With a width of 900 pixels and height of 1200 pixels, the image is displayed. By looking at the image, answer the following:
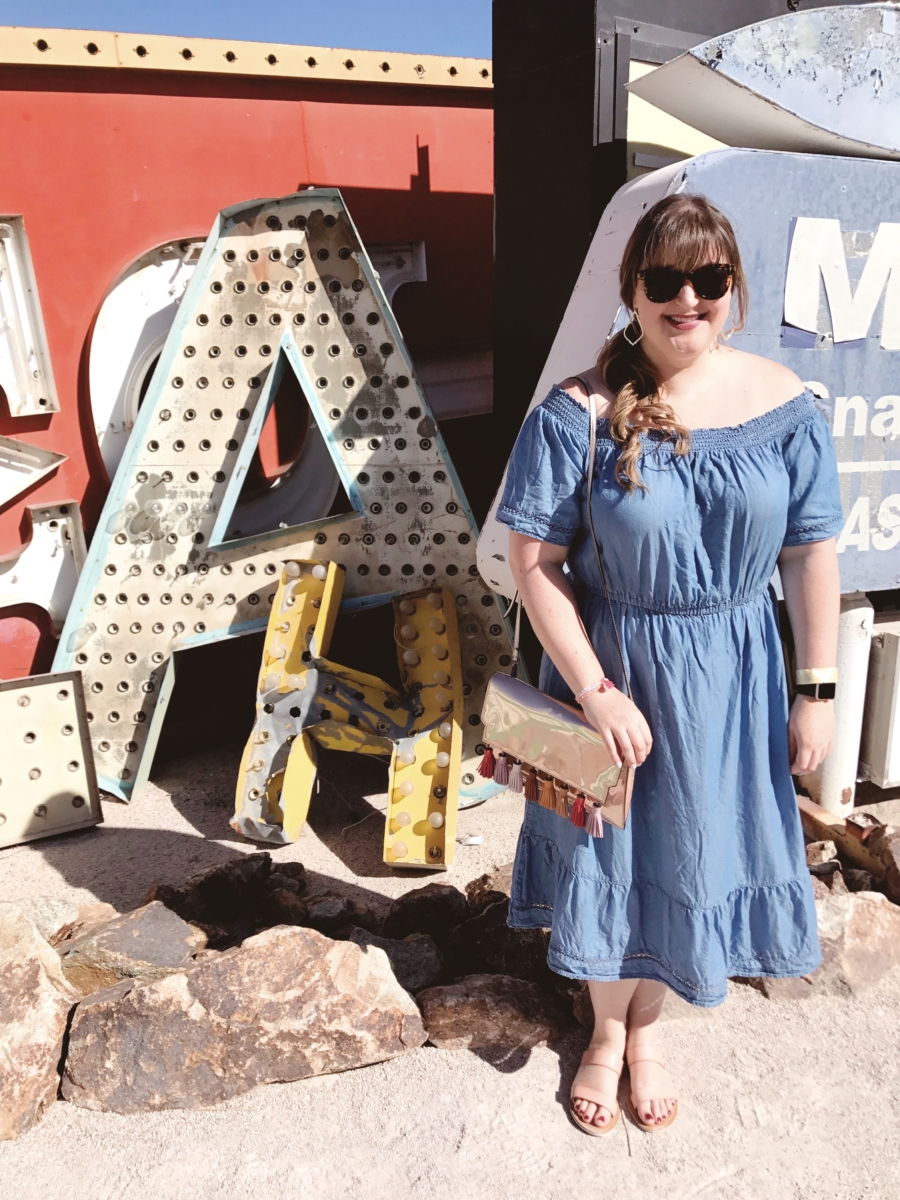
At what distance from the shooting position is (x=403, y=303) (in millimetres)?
4105

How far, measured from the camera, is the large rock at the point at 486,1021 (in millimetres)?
2195

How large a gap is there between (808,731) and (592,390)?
30.4 inches

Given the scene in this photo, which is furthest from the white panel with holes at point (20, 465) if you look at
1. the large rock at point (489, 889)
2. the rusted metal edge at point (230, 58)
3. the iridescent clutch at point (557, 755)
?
the iridescent clutch at point (557, 755)

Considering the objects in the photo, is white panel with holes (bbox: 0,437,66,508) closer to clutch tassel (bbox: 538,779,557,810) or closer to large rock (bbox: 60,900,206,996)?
large rock (bbox: 60,900,206,996)

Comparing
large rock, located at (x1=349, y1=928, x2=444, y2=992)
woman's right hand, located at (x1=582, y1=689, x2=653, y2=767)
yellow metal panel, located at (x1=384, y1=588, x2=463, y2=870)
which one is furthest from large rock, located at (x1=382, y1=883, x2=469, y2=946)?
woman's right hand, located at (x1=582, y1=689, x2=653, y2=767)

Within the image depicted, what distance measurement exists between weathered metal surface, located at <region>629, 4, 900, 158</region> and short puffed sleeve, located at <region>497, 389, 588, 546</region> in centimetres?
135

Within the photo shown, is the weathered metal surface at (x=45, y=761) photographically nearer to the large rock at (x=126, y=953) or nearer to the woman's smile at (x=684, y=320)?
the large rock at (x=126, y=953)

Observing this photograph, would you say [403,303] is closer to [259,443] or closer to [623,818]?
[259,443]

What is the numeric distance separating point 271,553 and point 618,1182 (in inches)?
89.6

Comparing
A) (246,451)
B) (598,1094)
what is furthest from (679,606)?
(246,451)

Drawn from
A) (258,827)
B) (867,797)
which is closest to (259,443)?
(258,827)

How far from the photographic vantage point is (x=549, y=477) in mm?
1687

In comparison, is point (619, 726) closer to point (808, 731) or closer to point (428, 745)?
point (808, 731)

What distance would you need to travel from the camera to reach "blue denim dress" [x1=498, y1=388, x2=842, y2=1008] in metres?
1.67
